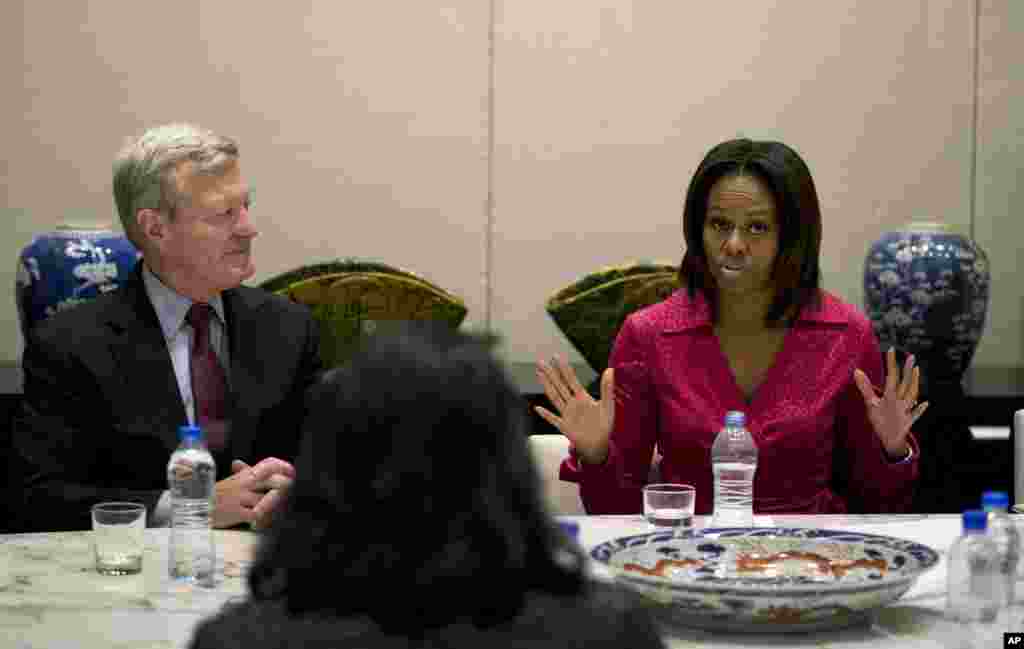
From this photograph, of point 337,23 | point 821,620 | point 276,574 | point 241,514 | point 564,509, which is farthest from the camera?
point 337,23

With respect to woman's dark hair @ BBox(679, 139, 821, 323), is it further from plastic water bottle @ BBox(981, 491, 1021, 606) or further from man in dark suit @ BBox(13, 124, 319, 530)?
plastic water bottle @ BBox(981, 491, 1021, 606)

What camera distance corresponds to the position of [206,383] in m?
3.11

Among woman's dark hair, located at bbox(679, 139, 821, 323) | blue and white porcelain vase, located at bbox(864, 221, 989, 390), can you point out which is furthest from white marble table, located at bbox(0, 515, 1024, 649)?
blue and white porcelain vase, located at bbox(864, 221, 989, 390)

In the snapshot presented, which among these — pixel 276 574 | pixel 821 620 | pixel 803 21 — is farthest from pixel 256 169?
pixel 276 574

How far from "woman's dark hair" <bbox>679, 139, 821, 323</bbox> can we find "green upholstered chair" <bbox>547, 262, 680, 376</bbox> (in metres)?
1.13

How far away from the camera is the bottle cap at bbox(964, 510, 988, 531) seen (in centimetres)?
188

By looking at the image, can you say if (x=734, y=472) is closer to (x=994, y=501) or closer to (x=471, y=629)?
(x=994, y=501)

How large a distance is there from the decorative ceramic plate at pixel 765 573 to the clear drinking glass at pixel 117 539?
65 centimetres

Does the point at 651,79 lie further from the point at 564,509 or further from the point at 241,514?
the point at 241,514

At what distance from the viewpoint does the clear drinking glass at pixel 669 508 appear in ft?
8.29

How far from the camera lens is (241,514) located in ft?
8.75

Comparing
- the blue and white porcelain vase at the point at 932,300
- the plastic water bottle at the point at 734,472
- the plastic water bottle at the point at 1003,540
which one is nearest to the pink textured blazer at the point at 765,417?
the plastic water bottle at the point at 734,472

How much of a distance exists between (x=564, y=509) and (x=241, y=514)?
703 mm

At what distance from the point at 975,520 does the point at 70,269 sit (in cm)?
277
